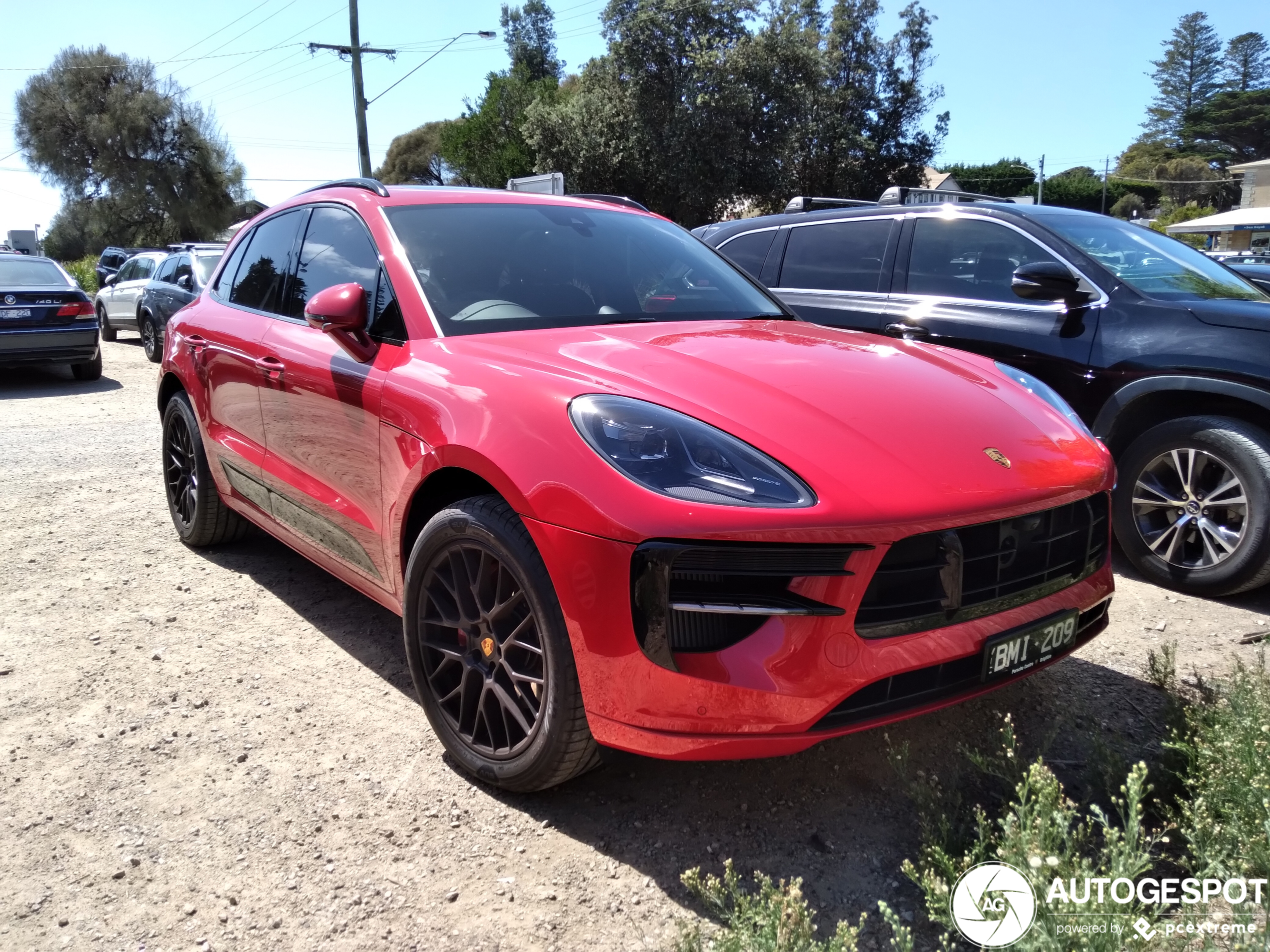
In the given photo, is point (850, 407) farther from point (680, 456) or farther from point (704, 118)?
point (704, 118)

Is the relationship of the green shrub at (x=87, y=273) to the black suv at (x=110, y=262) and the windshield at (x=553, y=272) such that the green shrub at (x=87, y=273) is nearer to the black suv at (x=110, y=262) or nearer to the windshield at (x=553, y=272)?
the black suv at (x=110, y=262)

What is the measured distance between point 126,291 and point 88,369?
5001 mm

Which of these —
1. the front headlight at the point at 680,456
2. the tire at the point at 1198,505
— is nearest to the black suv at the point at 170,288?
the tire at the point at 1198,505

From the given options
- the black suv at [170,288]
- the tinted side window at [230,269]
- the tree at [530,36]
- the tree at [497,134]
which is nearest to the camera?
the tinted side window at [230,269]

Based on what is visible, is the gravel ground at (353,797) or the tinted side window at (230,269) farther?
the tinted side window at (230,269)

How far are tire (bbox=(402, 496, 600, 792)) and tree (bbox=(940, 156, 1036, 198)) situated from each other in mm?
68946

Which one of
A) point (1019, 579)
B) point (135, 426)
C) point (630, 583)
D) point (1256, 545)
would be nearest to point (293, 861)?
point (630, 583)

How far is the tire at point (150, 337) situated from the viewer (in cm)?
1411

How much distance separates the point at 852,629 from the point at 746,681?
0.26 metres

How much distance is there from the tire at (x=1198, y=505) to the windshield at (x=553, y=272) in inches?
78.9

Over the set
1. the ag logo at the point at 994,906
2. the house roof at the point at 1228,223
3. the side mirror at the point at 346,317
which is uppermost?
the house roof at the point at 1228,223

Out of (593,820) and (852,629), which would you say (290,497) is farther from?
(852,629)

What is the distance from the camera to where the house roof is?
37.5 metres

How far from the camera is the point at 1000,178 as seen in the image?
226 ft
